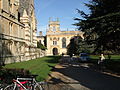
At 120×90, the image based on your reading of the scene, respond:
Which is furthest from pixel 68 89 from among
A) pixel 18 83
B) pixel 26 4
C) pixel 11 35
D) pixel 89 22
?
pixel 26 4

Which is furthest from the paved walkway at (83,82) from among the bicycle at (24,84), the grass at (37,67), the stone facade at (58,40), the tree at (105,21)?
the stone facade at (58,40)

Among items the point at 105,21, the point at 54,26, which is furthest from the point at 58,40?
the point at 105,21

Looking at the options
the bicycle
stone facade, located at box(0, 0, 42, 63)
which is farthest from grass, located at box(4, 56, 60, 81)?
the bicycle

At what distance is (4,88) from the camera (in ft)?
22.3

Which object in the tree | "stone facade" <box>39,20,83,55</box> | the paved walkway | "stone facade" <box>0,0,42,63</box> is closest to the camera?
the paved walkway

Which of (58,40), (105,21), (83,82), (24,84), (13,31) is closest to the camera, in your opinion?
(24,84)

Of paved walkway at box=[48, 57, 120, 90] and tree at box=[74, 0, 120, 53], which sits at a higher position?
tree at box=[74, 0, 120, 53]

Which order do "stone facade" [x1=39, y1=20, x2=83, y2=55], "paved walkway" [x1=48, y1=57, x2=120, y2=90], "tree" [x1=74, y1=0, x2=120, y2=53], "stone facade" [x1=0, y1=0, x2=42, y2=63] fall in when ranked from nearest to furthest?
"paved walkway" [x1=48, y1=57, x2=120, y2=90] < "tree" [x1=74, y1=0, x2=120, y2=53] < "stone facade" [x1=0, y1=0, x2=42, y2=63] < "stone facade" [x1=39, y1=20, x2=83, y2=55]

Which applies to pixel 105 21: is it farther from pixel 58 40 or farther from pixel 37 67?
pixel 58 40

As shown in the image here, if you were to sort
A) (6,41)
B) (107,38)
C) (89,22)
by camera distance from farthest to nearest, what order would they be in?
1. (6,41)
2. (89,22)
3. (107,38)

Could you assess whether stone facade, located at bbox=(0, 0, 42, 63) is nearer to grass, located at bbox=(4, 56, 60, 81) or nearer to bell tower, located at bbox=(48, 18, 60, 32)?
grass, located at bbox=(4, 56, 60, 81)

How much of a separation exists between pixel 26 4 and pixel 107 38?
25.7m

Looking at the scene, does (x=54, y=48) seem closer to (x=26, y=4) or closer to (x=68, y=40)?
(x=68, y=40)

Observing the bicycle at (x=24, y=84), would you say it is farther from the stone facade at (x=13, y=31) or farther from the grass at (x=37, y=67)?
the stone facade at (x=13, y=31)
